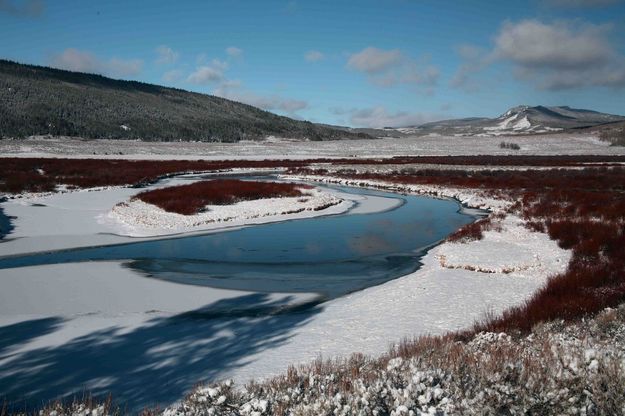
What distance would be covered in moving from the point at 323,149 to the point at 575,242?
96307 millimetres

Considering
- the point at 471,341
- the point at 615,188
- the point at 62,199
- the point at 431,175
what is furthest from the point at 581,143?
the point at 471,341

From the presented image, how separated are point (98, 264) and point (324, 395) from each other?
11.3m

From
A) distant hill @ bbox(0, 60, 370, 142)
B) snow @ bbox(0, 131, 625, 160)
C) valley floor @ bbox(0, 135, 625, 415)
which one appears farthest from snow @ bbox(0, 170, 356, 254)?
distant hill @ bbox(0, 60, 370, 142)

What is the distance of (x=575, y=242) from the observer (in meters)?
15.2

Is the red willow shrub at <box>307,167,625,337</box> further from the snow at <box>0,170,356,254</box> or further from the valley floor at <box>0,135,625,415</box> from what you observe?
the snow at <box>0,170,356,254</box>

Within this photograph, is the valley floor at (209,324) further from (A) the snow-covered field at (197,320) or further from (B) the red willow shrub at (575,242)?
(B) the red willow shrub at (575,242)

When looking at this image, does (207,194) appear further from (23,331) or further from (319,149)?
(319,149)

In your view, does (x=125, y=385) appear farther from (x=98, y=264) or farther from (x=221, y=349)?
(x=98, y=264)

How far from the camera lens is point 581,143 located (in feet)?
348

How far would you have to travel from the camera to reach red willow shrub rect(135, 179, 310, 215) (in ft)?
82.2

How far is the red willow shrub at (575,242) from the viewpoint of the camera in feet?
26.6

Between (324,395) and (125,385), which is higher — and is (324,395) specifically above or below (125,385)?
above

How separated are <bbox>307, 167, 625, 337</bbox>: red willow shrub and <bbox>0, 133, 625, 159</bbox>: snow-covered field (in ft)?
200

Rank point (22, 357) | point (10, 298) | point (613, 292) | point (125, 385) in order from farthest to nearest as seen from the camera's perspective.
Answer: point (10, 298) < point (613, 292) < point (22, 357) < point (125, 385)
